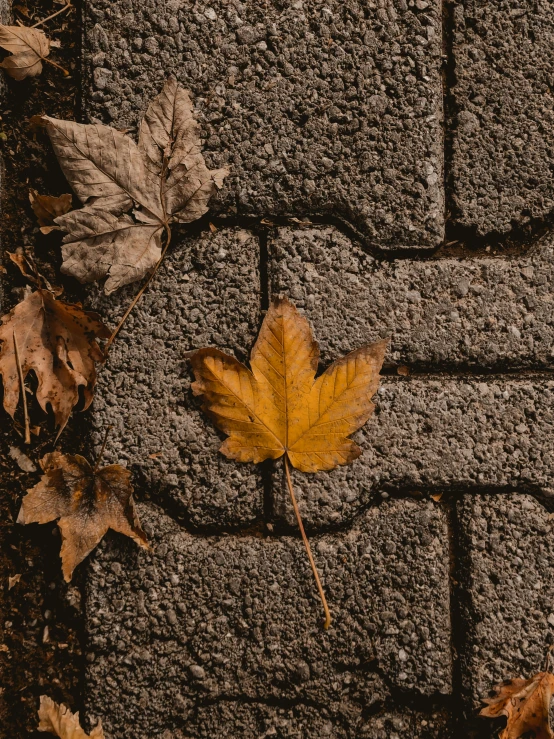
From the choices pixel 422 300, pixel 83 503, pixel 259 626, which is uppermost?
pixel 422 300

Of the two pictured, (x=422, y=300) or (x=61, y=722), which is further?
(x=422, y=300)

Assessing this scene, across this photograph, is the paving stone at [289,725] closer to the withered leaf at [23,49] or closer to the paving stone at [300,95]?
the paving stone at [300,95]

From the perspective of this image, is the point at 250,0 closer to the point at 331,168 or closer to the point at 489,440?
the point at 331,168

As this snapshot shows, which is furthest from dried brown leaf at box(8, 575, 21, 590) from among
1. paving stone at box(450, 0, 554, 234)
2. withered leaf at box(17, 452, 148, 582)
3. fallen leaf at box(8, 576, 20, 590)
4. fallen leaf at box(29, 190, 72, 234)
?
paving stone at box(450, 0, 554, 234)

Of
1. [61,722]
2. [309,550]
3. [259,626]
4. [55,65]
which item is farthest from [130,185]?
[61,722]

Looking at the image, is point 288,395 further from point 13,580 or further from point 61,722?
point 61,722

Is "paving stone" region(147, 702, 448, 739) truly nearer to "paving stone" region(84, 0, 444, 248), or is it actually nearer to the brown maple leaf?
the brown maple leaf

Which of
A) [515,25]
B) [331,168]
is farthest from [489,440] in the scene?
[515,25]
